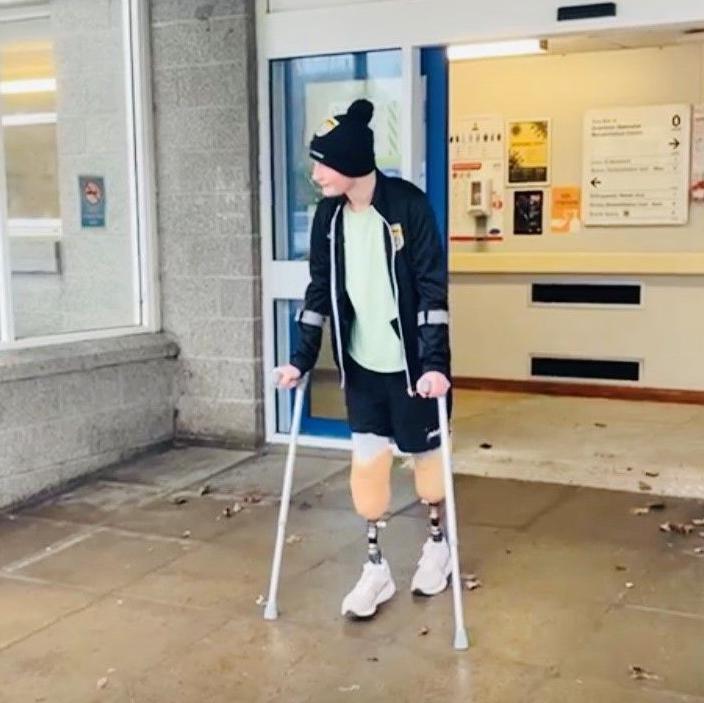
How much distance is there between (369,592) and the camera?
3.62 m

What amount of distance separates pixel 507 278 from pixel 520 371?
713 mm

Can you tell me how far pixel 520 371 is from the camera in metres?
7.92

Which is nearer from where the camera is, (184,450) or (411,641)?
(411,641)

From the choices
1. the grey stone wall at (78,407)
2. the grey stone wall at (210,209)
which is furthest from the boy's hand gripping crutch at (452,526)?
the grey stone wall at (210,209)

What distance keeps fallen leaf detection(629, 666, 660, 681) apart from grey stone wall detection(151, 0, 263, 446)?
126 inches

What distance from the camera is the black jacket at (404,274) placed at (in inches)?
136

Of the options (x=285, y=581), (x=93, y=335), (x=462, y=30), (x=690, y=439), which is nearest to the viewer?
(x=285, y=581)

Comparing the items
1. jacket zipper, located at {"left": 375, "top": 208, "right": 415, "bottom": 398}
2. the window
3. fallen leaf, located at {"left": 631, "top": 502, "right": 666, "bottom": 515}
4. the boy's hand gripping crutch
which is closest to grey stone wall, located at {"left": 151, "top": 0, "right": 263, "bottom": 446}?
the window

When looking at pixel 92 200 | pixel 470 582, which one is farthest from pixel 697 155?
pixel 470 582

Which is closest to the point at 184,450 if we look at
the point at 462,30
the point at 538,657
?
the point at 462,30

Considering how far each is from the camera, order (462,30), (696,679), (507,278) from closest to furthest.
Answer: (696,679), (462,30), (507,278)

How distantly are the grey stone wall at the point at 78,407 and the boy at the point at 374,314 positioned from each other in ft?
6.64

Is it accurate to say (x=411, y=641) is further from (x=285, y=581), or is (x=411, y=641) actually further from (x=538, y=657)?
(x=285, y=581)

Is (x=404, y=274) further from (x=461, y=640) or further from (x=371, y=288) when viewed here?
(x=461, y=640)
